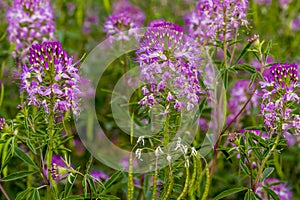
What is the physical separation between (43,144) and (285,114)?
3.62 feet

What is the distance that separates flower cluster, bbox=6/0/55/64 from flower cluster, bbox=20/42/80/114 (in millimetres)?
951

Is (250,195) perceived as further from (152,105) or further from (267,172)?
(152,105)

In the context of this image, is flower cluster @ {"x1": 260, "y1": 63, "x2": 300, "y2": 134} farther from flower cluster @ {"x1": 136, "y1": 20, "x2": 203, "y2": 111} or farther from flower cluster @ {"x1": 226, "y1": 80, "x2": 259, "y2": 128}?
flower cluster @ {"x1": 226, "y1": 80, "x2": 259, "y2": 128}

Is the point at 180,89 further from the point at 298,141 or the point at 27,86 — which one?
the point at 298,141

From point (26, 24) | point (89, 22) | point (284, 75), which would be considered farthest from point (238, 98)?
point (89, 22)

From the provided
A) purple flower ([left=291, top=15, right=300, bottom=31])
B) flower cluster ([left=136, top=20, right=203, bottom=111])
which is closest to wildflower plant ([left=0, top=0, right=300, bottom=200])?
flower cluster ([left=136, top=20, right=203, bottom=111])

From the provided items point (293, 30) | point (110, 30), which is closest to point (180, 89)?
point (110, 30)

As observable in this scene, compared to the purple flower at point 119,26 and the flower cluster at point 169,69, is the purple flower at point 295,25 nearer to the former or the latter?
the purple flower at point 119,26

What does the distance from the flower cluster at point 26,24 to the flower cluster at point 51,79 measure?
0.95 m

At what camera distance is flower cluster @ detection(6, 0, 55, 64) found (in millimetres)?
3133

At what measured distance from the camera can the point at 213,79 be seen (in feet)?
9.02

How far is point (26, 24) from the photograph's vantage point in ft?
10.5

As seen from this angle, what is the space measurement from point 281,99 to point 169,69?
0.51 m

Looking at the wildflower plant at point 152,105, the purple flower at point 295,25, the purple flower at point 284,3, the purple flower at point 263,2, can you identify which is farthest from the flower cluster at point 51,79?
the purple flower at point 295,25
